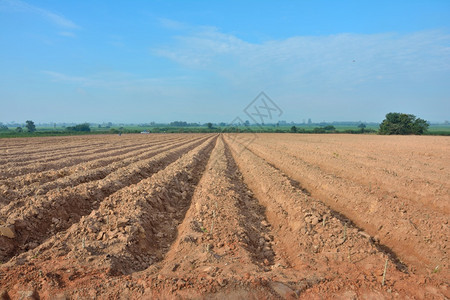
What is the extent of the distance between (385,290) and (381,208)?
3879mm

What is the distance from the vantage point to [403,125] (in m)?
61.2

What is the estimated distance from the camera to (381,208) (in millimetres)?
7191

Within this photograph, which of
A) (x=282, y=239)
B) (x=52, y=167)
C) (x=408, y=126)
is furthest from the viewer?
(x=408, y=126)

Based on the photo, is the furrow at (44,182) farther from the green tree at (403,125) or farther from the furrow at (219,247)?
the green tree at (403,125)

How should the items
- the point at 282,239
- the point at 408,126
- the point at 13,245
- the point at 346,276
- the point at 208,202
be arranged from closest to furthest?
1. the point at 346,276
2. the point at 13,245
3. the point at 282,239
4. the point at 208,202
5. the point at 408,126

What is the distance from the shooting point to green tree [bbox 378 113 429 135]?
60281mm

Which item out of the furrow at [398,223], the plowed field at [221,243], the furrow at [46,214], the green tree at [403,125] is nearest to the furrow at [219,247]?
the plowed field at [221,243]

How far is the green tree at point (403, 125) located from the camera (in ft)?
198

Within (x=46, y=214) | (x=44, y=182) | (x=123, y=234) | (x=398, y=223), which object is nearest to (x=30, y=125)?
(x=44, y=182)

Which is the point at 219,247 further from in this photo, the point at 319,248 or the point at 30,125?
the point at 30,125

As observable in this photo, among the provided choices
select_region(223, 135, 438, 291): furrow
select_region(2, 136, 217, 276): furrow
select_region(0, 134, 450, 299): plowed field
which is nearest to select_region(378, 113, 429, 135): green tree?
select_region(0, 134, 450, 299): plowed field

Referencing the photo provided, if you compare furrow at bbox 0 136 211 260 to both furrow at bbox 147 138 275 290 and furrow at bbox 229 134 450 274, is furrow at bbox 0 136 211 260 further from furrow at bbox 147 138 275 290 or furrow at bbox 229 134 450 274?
furrow at bbox 229 134 450 274

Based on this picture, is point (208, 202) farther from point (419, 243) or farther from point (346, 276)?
point (419, 243)

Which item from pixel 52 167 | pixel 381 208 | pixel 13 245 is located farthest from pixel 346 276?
pixel 52 167
